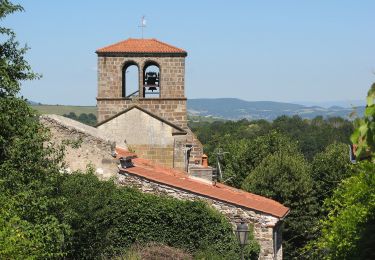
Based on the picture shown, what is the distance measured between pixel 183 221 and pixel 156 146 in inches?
359

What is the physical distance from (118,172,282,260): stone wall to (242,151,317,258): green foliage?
13378 mm

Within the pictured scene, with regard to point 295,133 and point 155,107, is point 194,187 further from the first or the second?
point 295,133

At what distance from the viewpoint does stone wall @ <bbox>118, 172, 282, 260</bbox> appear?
24.1m

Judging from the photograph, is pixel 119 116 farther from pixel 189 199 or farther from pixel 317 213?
pixel 317 213

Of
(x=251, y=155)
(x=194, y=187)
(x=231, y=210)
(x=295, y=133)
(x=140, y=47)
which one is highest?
(x=140, y=47)

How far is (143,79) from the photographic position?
33250 mm

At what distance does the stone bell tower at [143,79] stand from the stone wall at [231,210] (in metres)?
8.98

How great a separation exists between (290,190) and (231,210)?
15.2m

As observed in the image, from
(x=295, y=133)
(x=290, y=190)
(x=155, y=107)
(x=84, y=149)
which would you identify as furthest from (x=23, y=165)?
(x=295, y=133)

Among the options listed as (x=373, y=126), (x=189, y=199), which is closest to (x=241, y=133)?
(x=189, y=199)

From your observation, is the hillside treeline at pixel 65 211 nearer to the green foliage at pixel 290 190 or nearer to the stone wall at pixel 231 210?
the stone wall at pixel 231 210

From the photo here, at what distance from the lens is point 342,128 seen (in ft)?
353

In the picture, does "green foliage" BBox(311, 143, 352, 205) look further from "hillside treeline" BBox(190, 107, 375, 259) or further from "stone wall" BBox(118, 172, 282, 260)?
"stone wall" BBox(118, 172, 282, 260)

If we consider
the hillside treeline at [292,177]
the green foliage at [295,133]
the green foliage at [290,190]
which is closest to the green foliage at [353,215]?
the hillside treeline at [292,177]
